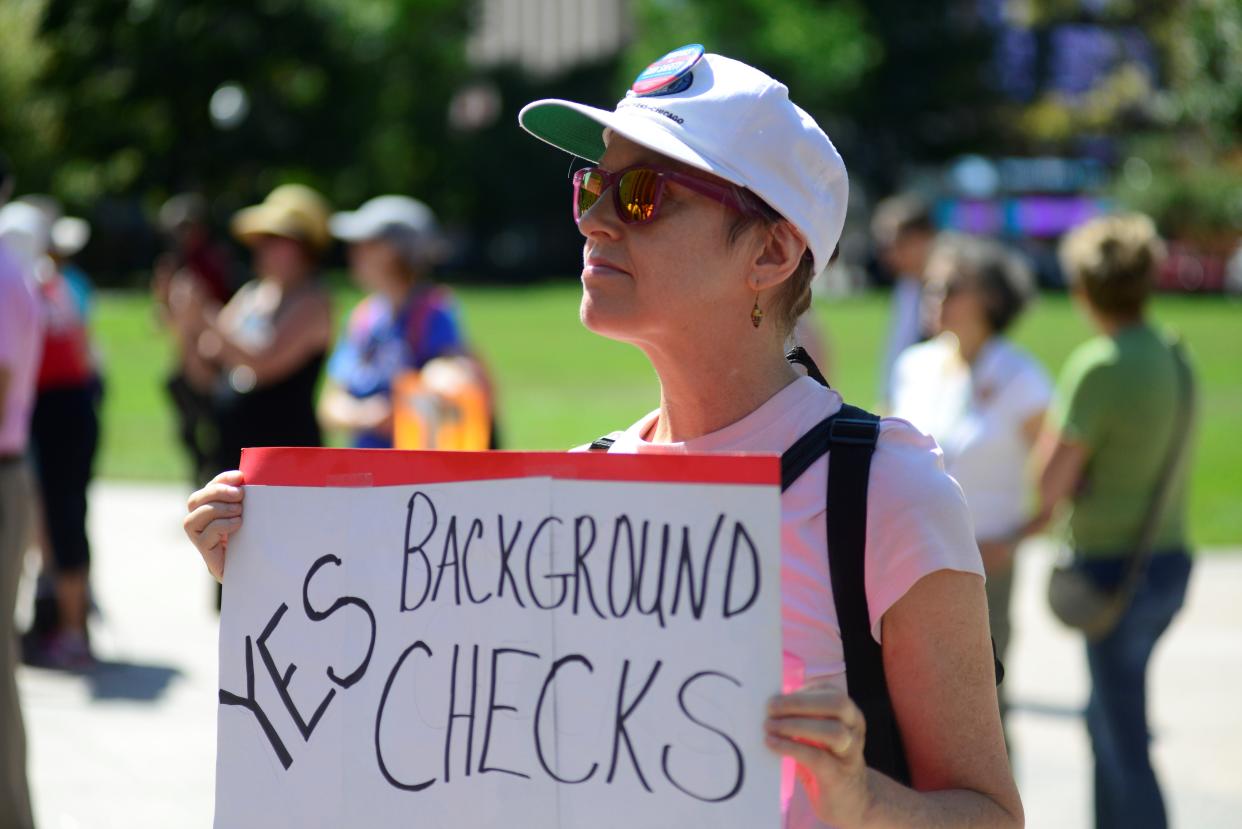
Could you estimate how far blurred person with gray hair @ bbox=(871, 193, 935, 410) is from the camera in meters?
6.57

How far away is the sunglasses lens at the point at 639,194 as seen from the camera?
6.19 feet

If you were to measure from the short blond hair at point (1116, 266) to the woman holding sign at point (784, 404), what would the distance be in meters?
2.73

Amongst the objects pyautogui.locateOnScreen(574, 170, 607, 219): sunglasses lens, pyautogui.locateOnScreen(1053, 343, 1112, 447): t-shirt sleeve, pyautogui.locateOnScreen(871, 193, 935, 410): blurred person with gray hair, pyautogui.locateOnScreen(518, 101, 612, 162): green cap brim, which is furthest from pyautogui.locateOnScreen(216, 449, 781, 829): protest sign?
pyautogui.locateOnScreen(871, 193, 935, 410): blurred person with gray hair

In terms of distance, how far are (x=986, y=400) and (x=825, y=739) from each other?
3494 mm

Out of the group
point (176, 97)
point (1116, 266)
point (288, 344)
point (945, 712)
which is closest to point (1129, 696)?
point (1116, 266)

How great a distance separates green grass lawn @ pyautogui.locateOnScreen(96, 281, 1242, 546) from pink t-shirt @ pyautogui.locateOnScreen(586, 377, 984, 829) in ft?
13.6

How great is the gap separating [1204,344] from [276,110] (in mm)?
33646

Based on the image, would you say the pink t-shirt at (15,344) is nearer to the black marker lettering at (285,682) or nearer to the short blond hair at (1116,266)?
the black marker lettering at (285,682)

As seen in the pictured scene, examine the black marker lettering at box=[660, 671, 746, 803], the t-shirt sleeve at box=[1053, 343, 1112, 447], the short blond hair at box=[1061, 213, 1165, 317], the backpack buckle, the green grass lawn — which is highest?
the green grass lawn

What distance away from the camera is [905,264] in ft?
22.6

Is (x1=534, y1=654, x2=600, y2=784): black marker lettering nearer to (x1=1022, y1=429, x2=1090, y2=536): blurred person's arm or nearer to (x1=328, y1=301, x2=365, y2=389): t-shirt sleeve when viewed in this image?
(x1=1022, y1=429, x2=1090, y2=536): blurred person's arm

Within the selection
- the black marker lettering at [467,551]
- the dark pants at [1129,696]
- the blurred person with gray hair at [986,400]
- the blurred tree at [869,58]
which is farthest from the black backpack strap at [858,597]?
the blurred tree at [869,58]

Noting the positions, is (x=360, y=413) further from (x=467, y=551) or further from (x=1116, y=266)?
(x=467, y=551)

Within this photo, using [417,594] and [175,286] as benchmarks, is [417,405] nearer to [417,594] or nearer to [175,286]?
[175,286]
